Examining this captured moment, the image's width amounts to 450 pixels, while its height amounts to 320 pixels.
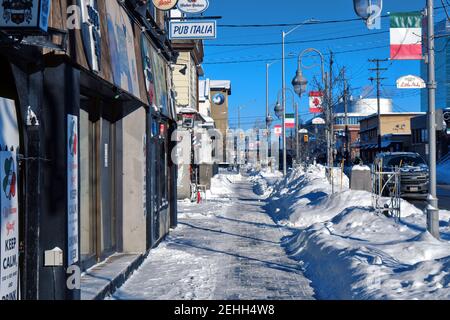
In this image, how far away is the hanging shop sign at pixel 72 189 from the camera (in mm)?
6098

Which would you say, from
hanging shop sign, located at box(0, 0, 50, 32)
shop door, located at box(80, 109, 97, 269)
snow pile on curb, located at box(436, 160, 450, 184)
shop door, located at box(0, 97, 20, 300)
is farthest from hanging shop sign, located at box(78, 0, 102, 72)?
snow pile on curb, located at box(436, 160, 450, 184)

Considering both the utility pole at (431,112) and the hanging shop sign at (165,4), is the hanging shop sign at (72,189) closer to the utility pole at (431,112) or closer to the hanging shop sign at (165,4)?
the hanging shop sign at (165,4)

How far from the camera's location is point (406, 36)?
40.0 feet

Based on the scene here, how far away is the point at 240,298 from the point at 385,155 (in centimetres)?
1986

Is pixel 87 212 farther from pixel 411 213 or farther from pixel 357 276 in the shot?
pixel 411 213

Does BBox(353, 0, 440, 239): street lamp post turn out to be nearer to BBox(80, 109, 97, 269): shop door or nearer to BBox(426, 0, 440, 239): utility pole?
BBox(426, 0, 440, 239): utility pole

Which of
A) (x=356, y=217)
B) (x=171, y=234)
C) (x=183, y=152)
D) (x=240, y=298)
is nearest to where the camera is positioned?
(x=240, y=298)

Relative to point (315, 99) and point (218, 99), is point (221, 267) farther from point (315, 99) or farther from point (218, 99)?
point (218, 99)

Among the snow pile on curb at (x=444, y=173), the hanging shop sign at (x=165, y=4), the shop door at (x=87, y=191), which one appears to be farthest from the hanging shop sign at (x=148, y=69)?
the snow pile on curb at (x=444, y=173)

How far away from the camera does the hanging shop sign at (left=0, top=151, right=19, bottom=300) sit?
202 inches

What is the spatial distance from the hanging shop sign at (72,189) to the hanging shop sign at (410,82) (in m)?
9.29

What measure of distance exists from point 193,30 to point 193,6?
1.80 feet
